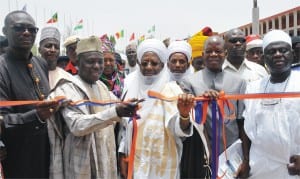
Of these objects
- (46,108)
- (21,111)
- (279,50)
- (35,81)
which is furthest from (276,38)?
(21,111)

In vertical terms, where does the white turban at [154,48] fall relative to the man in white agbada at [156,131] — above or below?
above

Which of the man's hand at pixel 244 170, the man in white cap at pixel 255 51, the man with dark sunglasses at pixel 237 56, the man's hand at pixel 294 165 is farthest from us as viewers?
the man in white cap at pixel 255 51

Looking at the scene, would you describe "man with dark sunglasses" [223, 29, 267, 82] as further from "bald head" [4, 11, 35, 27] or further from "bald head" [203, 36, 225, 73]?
"bald head" [4, 11, 35, 27]

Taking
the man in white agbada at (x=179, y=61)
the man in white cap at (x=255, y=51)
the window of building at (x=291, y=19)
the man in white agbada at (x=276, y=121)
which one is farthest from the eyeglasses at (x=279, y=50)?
the window of building at (x=291, y=19)

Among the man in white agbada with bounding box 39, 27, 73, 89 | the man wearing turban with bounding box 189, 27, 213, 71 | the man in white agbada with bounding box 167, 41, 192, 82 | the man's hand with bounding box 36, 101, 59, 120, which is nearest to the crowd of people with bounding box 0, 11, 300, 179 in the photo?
the man's hand with bounding box 36, 101, 59, 120

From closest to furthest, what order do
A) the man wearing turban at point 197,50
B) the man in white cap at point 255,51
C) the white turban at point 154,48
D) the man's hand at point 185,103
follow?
the man's hand at point 185,103 → the white turban at point 154,48 → the man wearing turban at point 197,50 → the man in white cap at point 255,51

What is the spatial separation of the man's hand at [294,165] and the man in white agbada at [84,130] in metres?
1.41

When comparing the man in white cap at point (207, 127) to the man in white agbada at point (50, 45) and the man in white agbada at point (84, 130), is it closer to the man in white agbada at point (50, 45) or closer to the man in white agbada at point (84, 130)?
the man in white agbada at point (84, 130)

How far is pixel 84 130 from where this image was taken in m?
3.18

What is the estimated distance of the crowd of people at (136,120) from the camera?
3.27m

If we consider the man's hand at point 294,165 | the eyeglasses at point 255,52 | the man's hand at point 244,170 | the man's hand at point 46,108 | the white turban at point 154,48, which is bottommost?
the man's hand at point 244,170

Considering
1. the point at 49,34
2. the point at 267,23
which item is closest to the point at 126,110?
the point at 49,34

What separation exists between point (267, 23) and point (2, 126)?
2466cm

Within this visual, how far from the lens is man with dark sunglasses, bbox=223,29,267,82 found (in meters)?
4.93
